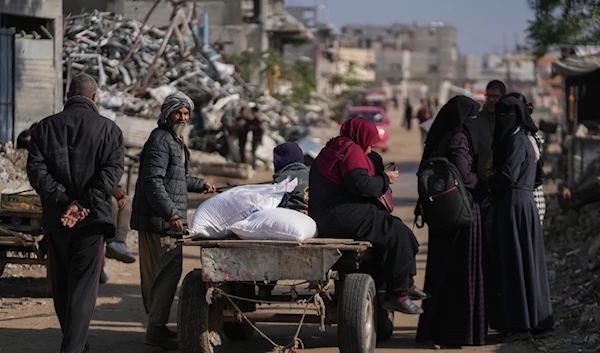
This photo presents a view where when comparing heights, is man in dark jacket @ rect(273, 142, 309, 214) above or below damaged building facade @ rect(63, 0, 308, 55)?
below

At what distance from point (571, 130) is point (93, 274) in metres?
15.5

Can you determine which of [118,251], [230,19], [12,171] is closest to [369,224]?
[118,251]

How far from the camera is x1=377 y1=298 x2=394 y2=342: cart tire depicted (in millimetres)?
7141

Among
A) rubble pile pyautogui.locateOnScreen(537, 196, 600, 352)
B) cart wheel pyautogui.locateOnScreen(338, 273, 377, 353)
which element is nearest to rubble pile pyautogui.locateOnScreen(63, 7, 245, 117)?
rubble pile pyautogui.locateOnScreen(537, 196, 600, 352)

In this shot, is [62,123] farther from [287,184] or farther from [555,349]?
[555,349]

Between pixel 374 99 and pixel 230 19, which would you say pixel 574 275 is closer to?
pixel 230 19

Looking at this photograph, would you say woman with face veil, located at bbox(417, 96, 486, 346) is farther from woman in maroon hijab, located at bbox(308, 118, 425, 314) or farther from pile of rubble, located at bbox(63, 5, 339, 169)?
pile of rubble, located at bbox(63, 5, 339, 169)

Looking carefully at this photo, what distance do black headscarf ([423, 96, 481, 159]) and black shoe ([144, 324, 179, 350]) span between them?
2353mm

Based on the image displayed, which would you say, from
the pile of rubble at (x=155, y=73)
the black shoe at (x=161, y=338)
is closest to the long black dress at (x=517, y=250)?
the black shoe at (x=161, y=338)

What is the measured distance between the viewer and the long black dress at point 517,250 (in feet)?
23.2

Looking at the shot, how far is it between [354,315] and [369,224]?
648 millimetres

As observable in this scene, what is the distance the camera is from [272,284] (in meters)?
6.34

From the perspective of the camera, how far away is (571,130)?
19703 millimetres

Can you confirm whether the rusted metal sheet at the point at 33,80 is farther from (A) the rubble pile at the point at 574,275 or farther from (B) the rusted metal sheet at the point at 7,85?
(A) the rubble pile at the point at 574,275
